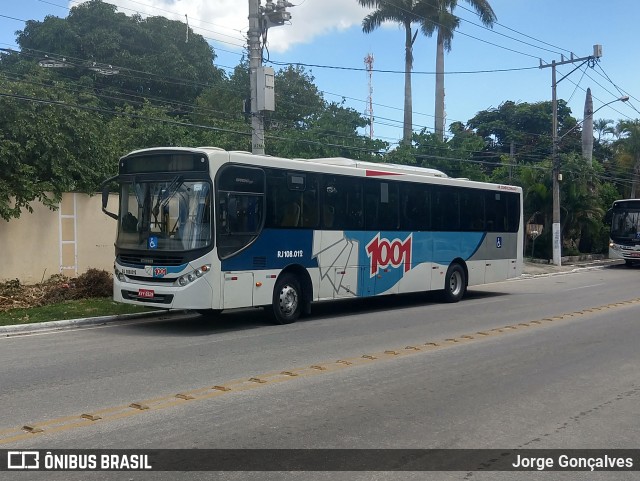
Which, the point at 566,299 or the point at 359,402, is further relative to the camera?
the point at 566,299

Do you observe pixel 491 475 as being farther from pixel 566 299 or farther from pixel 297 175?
pixel 566 299

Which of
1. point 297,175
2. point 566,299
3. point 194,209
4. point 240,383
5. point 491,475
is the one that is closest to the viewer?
point 491,475

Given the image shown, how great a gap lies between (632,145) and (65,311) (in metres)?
43.3

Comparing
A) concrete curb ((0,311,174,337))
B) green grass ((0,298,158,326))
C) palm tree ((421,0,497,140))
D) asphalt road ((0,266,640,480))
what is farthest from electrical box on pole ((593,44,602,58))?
concrete curb ((0,311,174,337))

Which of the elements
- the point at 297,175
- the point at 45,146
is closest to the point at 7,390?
the point at 297,175

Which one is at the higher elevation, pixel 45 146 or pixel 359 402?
pixel 45 146

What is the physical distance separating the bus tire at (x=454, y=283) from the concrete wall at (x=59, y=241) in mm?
9482

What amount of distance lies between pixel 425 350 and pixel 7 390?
20.0ft

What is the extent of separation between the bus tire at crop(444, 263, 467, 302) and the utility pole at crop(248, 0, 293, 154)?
601cm

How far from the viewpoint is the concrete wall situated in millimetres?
18906

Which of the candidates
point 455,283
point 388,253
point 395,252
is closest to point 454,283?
point 455,283

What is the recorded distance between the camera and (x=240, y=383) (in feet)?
28.9

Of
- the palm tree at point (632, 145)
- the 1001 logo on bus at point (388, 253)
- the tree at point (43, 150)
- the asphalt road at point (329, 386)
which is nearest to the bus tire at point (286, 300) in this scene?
the asphalt road at point (329, 386)

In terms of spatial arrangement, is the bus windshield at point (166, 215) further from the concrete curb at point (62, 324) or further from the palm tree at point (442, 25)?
the palm tree at point (442, 25)
